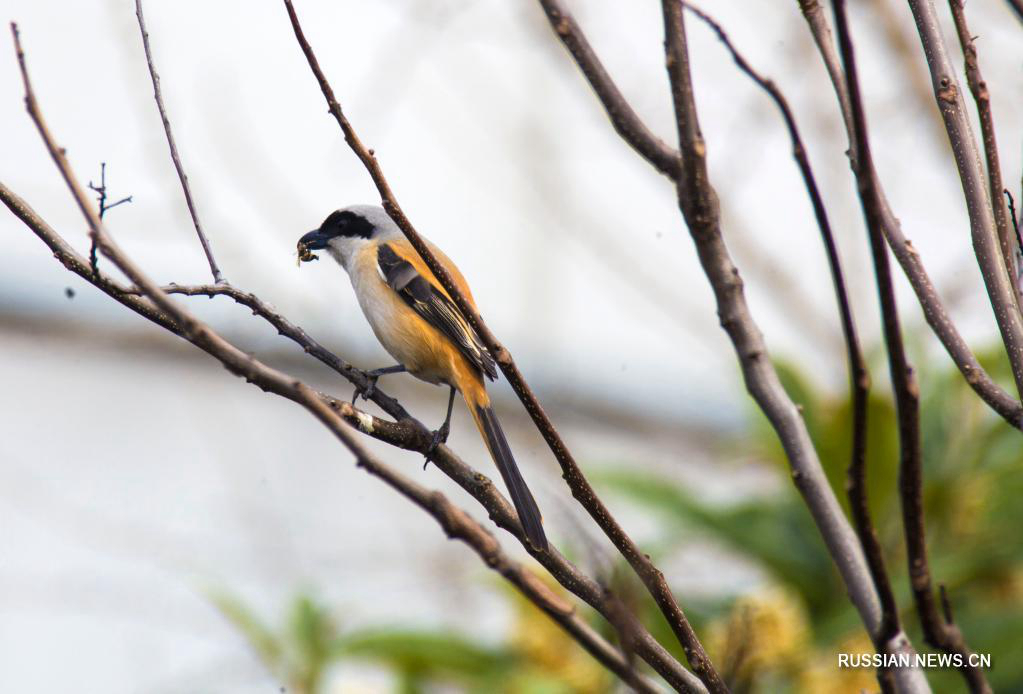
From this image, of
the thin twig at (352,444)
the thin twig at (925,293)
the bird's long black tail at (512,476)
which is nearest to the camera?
the thin twig at (352,444)

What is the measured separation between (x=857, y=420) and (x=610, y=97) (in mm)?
383

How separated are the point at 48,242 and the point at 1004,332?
125cm

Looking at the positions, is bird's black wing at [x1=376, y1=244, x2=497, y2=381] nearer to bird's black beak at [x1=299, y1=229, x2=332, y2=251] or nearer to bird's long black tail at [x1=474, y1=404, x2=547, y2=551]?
bird's long black tail at [x1=474, y1=404, x2=547, y2=551]

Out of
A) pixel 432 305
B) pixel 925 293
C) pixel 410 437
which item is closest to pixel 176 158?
pixel 410 437

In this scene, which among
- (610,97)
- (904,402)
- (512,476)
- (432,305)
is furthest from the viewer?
(432,305)

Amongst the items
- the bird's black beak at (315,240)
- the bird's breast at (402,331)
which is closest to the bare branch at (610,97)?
the bird's breast at (402,331)

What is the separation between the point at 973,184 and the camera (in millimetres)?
1397

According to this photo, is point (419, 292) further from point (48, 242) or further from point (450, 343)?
point (48, 242)

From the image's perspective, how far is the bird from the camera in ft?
8.85

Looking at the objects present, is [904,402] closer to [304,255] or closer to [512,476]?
[512,476]

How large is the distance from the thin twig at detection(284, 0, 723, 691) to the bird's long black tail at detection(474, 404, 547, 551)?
0.10 meters

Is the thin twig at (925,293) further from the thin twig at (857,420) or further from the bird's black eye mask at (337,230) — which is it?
the bird's black eye mask at (337,230)

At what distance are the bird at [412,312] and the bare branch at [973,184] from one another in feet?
3.79

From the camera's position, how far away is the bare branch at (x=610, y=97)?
1.06 m
